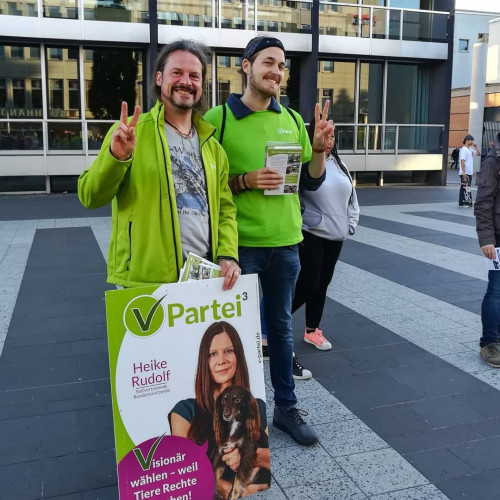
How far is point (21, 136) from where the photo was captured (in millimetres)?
16016

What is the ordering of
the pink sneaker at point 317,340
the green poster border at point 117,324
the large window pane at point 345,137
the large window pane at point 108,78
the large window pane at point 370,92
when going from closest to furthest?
the green poster border at point 117,324
the pink sneaker at point 317,340
the large window pane at point 108,78
the large window pane at point 345,137
the large window pane at point 370,92

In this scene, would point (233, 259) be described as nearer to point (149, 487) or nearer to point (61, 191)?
A: point (149, 487)

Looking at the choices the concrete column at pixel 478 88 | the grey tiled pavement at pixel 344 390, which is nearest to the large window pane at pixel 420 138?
the concrete column at pixel 478 88

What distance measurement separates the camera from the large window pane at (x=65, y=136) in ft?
53.4

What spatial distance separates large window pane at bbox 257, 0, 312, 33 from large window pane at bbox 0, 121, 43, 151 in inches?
277

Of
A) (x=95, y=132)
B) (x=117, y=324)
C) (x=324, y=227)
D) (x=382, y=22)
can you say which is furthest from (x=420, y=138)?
(x=117, y=324)

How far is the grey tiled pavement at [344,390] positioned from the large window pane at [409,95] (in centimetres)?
1301

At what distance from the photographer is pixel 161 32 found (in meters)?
16.4

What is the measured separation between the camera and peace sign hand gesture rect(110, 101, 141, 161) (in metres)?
2.29

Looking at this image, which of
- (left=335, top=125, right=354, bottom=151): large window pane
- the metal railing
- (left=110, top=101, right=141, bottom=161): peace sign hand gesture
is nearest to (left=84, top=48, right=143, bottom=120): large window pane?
the metal railing

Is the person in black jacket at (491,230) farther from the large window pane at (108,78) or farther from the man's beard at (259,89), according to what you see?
the large window pane at (108,78)

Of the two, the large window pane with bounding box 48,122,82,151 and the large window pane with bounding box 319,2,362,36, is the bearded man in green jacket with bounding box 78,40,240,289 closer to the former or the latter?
the large window pane with bounding box 48,122,82,151

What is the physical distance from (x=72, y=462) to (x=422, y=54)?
738 inches

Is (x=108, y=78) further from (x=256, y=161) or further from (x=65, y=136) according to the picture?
(x=256, y=161)
